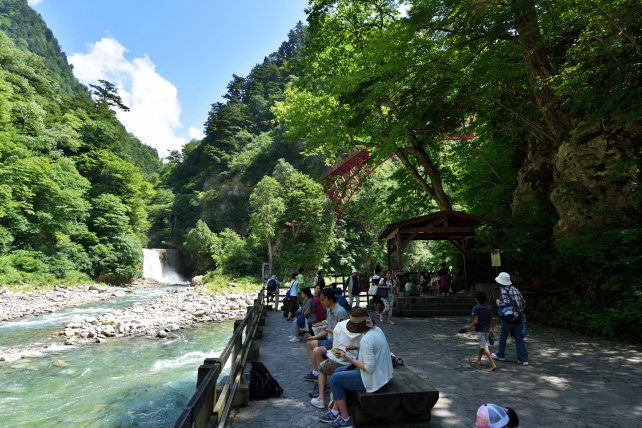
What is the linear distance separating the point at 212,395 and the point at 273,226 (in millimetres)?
29048

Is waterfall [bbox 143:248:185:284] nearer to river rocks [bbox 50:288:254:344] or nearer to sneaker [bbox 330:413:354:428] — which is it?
river rocks [bbox 50:288:254:344]

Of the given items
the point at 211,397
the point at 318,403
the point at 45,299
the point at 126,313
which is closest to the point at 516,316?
the point at 318,403

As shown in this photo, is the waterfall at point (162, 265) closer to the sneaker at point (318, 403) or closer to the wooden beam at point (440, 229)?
the wooden beam at point (440, 229)

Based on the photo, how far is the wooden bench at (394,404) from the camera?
11.1ft

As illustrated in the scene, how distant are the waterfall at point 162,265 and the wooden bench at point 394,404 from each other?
3963 centimetres

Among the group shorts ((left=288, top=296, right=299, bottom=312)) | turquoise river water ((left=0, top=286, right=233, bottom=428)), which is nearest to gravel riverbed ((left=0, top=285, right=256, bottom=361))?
turquoise river water ((left=0, top=286, right=233, bottom=428))

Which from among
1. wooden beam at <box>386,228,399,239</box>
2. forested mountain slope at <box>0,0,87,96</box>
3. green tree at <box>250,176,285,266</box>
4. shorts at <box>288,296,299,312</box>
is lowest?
shorts at <box>288,296,299,312</box>

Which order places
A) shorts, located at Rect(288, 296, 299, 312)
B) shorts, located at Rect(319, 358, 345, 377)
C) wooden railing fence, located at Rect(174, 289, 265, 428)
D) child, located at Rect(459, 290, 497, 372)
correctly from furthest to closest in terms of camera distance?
shorts, located at Rect(288, 296, 299, 312) → child, located at Rect(459, 290, 497, 372) → shorts, located at Rect(319, 358, 345, 377) → wooden railing fence, located at Rect(174, 289, 265, 428)

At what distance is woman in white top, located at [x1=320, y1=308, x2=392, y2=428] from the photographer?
3.41 metres

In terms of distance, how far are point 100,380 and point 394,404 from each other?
26.0 ft

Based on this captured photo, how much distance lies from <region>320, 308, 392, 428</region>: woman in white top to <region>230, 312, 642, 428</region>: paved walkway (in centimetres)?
35

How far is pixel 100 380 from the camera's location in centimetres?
807

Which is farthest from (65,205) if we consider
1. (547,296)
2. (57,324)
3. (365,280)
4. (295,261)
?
(547,296)

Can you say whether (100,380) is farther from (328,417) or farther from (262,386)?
(328,417)
